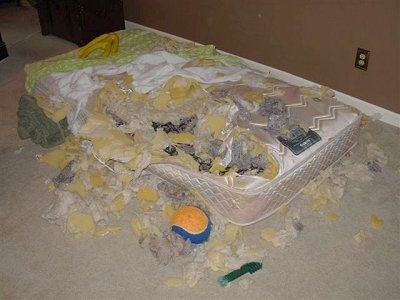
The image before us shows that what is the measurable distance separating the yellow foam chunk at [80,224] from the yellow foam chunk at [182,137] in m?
0.46

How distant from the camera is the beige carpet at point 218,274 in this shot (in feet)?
4.30

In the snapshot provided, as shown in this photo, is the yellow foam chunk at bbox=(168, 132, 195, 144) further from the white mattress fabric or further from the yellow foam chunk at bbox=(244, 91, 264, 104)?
the yellow foam chunk at bbox=(244, 91, 264, 104)

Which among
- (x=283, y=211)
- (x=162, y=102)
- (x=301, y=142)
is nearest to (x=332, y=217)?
(x=283, y=211)

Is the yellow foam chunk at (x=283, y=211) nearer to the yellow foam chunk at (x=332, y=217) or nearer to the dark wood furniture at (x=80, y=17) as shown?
the yellow foam chunk at (x=332, y=217)

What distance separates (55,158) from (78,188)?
0.31 meters

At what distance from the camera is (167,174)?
1580mm

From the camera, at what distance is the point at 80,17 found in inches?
116

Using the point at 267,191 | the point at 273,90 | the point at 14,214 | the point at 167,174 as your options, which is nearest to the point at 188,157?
the point at 167,174

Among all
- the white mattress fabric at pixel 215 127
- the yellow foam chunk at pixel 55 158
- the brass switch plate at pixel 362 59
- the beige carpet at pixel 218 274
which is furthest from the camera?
the brass switch plate at pixel 362 59

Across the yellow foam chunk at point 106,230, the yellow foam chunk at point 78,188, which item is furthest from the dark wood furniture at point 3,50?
the yellow foam chunk at point 106,230

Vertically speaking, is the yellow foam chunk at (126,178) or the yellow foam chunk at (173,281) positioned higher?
the yellow foam chunk at (126,178)

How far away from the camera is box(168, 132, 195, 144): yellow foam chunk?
1.60 m

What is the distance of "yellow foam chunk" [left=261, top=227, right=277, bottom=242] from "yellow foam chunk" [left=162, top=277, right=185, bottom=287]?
0.35m

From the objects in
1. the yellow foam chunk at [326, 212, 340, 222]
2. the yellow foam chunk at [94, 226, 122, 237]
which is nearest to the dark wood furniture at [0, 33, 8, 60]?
the yellow foam chunk at [94, 226, 122, 237]
